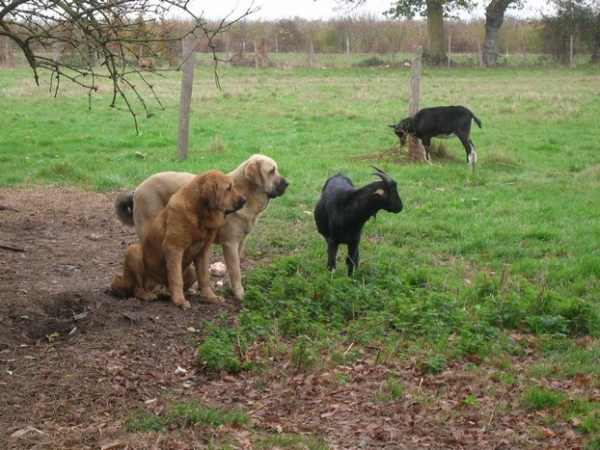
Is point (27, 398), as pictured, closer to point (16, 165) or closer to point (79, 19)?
point (79, 19)

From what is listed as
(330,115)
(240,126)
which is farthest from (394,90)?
(240,126)

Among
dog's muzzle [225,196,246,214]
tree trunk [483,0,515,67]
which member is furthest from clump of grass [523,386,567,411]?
tree trunk [483,0,515,67]

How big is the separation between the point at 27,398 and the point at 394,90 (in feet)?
91.4

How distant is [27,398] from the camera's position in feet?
18.7

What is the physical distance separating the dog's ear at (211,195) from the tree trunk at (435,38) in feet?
141

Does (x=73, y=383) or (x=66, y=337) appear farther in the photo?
(x=66, y=337)

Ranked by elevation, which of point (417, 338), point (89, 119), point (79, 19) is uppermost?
point (79, 19)

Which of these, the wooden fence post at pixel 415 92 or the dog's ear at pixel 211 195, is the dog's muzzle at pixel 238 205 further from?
the wooden fence post at pixel 415 92

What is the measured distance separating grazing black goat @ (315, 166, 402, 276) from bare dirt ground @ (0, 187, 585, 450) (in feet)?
5.33

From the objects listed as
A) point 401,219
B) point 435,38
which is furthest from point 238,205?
point 435,38

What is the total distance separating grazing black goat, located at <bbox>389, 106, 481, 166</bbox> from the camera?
17406 mm

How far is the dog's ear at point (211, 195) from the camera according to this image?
766cm

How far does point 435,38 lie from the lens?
48938 mm

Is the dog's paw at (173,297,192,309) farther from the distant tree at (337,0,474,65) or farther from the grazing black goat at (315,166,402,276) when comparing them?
the distant tree at (337,0,474,65)
